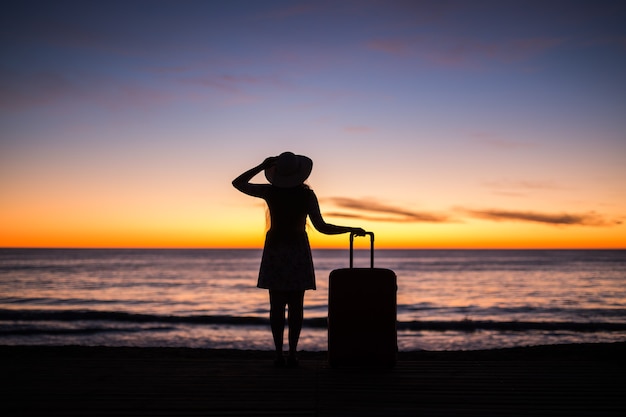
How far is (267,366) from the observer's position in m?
4.78

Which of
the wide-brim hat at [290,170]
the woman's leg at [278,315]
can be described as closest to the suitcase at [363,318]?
the woman's leg at [278,315]

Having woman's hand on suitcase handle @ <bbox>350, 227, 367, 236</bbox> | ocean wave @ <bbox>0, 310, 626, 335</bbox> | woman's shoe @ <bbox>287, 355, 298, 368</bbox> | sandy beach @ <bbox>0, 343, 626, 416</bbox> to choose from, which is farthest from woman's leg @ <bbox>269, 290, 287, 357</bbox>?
ocean wave @ <bbox>0, 310, 626, 335</bbox>

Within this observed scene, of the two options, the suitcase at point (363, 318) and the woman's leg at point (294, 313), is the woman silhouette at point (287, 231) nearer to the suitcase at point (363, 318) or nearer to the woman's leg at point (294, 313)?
the woman's leg at point (294, 313)

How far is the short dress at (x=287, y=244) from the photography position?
4.62 m

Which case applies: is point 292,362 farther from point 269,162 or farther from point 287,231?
point 269,162

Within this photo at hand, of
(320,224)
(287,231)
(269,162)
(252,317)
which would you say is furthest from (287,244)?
(252,317)

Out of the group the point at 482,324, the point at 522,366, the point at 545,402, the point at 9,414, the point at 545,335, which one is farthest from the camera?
the point at 482,324

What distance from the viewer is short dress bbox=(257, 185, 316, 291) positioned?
15.1 feet

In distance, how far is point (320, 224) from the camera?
4.67 metres

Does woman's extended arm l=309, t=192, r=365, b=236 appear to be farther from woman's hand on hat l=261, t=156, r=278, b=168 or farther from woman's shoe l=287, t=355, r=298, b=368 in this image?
woman's shoe l=287, t=355, r=298, b=368

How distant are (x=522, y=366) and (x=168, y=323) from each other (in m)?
16.0

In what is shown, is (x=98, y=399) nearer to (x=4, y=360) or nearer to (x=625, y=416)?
(x=4, y=360)

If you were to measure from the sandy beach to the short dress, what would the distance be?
77 centimetres

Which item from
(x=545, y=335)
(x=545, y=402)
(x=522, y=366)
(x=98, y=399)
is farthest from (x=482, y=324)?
(x=98, y=399)
